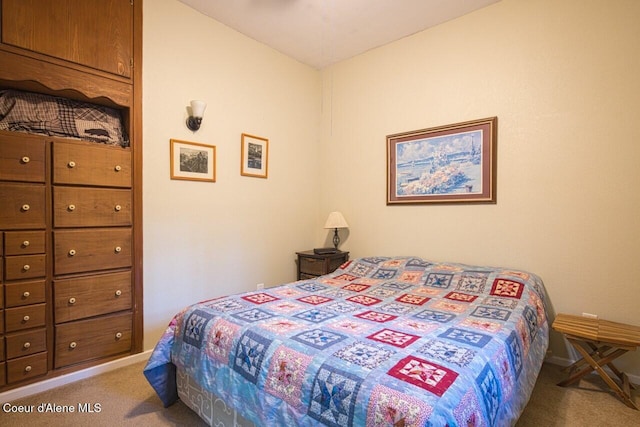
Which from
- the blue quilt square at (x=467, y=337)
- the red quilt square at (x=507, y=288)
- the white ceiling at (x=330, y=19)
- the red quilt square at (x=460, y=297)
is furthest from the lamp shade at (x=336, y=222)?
the blue quilt square at (x=467, y=337)

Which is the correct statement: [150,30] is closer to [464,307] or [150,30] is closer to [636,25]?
[464,307]

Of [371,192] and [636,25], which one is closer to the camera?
[636,25]

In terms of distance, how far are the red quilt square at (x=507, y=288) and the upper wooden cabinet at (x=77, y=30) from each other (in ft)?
10.1

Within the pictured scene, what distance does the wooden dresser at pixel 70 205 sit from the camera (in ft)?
6.05

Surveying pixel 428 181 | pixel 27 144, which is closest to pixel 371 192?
pixel 428 181

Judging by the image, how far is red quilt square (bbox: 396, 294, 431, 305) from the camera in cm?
204

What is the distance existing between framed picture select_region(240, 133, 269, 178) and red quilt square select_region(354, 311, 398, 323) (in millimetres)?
1931

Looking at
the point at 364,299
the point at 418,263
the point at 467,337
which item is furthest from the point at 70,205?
the point at 418,263

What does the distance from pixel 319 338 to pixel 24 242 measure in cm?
191

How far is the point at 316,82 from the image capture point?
3.84 metres

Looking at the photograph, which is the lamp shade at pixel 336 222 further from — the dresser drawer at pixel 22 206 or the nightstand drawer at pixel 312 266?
the dresser drawer at pixel 22 206

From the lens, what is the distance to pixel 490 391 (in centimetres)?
114

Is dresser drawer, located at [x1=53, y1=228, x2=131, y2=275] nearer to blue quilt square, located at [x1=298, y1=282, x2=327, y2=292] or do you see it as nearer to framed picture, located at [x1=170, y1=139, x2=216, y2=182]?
framed picture, located at [x1=170, y1=139, x2=216, y2=182]

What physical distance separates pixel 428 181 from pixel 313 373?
7.37ft
